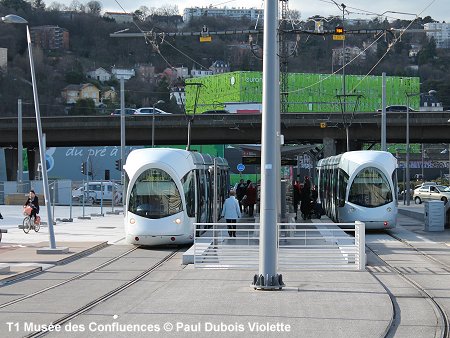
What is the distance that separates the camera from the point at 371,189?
3328 cm

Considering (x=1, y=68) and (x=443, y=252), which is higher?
(x=1, y=68)

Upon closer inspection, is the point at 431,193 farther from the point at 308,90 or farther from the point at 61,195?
the point at 308,90

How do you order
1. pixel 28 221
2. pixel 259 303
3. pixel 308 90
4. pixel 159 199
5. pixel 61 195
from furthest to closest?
pixel 308 90, pixel 61 195, pixel 28 221, pixel 159 199, pixel 259 303

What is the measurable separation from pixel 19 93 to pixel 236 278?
91418 mm

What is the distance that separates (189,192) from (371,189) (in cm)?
863

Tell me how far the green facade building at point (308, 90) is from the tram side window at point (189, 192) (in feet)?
253

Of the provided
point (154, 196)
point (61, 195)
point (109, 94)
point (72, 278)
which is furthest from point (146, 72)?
point (72, 278)

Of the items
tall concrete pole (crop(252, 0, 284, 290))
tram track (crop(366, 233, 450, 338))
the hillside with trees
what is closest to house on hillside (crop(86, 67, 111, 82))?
the hillside with trees

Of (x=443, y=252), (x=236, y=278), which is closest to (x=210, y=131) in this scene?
(x=443, y=252)

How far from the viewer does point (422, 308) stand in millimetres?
14641

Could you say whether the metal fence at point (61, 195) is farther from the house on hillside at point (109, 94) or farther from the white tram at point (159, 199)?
the house on hillside at point (109, 94)

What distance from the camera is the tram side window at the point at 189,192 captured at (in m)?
27.3

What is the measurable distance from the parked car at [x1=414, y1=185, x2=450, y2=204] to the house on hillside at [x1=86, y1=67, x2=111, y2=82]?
71.8 meters

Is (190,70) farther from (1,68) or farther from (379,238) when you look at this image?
(379,238)
